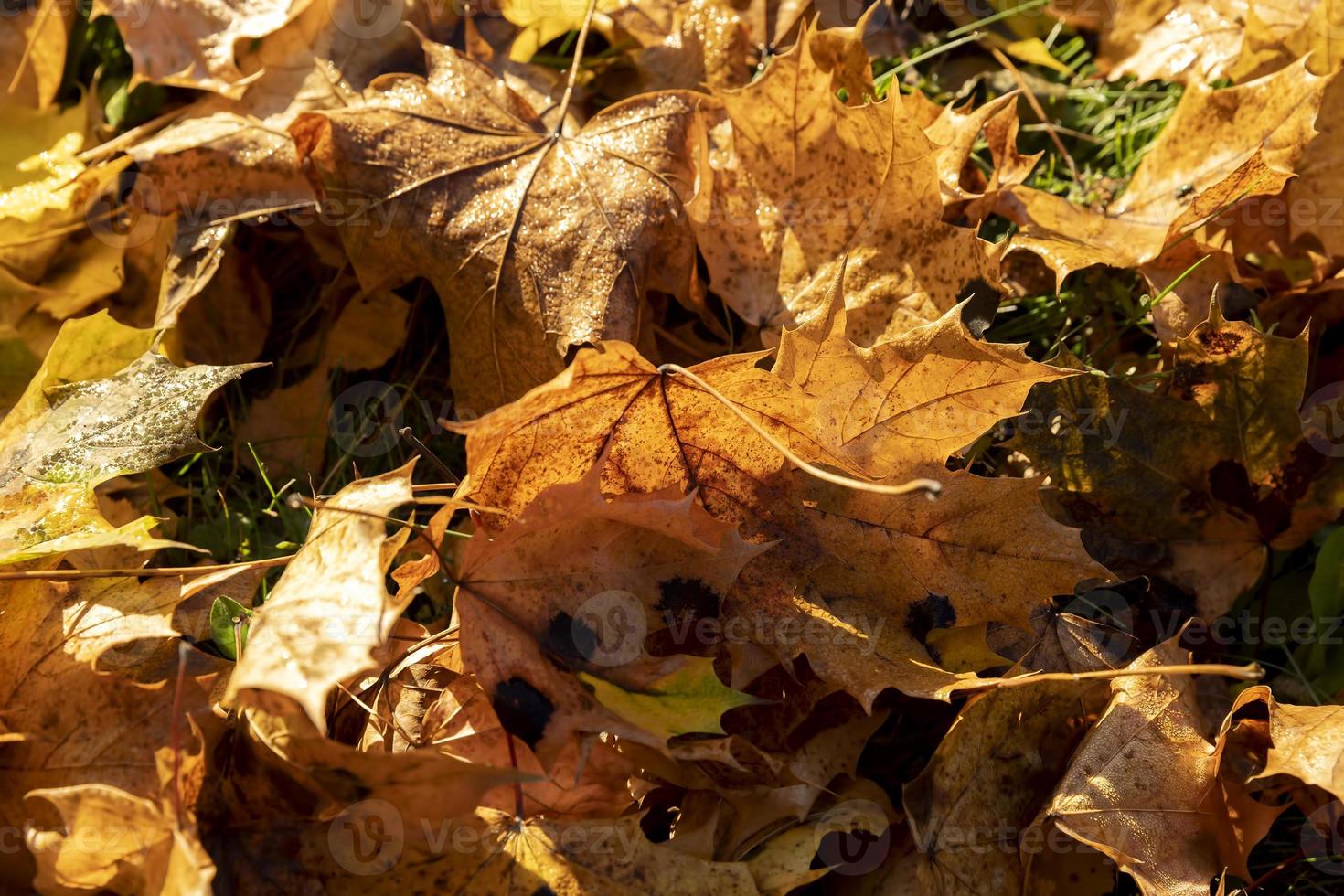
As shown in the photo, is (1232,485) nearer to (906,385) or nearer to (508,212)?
(906,385)

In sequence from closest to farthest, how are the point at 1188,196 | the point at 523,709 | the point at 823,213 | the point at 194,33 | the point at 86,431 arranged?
the point at 523,709 < the point at 86,431 < the point at 823,213 < the point at 1188,196 < the point at 194,33

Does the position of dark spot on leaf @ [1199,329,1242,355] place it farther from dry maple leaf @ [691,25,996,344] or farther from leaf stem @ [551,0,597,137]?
leaf stem @ [551,0,597,137]

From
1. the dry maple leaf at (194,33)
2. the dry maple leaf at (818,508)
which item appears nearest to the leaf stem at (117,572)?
the dry maple leaf at (818,508)

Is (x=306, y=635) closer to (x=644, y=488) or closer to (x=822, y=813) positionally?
(x=644, y=488)

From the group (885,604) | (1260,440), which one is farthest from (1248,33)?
(885,604)

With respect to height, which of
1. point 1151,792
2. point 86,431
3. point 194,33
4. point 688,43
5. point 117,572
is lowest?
point 1151,792

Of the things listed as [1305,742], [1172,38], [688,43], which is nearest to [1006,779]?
[1305,742]

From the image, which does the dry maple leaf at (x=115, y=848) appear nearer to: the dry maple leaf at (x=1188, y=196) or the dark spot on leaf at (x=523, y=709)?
the dark spot on leaf at (x=523, y=709)
